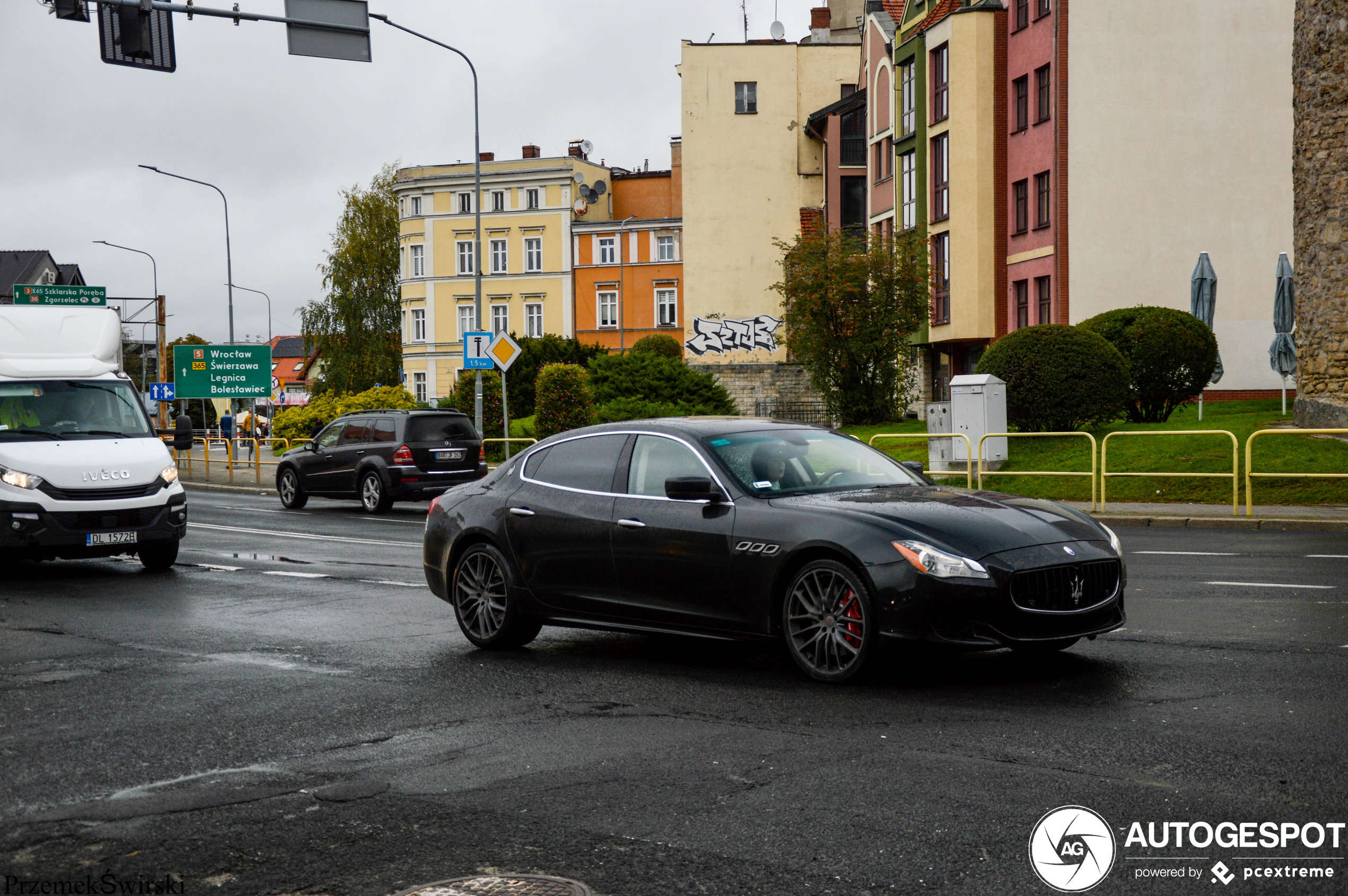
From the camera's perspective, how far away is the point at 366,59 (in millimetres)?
18266

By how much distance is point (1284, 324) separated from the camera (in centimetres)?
3178

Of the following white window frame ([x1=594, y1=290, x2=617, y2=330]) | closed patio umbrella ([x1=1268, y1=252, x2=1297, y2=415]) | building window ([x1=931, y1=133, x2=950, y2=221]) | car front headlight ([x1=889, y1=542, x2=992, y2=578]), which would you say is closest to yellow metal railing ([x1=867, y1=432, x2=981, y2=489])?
closed patio umbrella ([x1=1268, y1=252, x2=1297, y2=415])

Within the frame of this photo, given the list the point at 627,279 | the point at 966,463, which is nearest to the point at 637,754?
the point at 966,463

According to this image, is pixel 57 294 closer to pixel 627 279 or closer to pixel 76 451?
pixel 76 451

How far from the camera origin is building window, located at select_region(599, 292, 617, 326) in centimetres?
9150

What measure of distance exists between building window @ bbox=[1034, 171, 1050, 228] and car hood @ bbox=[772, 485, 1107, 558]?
36965mm

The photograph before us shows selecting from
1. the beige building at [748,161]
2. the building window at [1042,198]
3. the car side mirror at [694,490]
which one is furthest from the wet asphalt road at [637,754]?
the beige building at [748,161]

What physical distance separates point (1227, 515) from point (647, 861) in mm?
16116

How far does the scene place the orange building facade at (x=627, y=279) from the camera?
90.8 metres

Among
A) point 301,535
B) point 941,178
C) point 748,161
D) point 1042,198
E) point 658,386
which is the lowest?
point 301,535

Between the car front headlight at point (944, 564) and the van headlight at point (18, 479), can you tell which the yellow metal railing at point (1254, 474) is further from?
the van headlight at point (18, 479)

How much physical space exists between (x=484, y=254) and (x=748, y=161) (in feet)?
77.7

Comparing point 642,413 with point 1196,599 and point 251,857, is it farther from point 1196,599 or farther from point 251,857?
point 251,857

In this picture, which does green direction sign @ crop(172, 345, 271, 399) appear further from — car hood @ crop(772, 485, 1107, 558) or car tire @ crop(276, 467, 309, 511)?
car hood @ crop(772, 485, 1107, 558)
